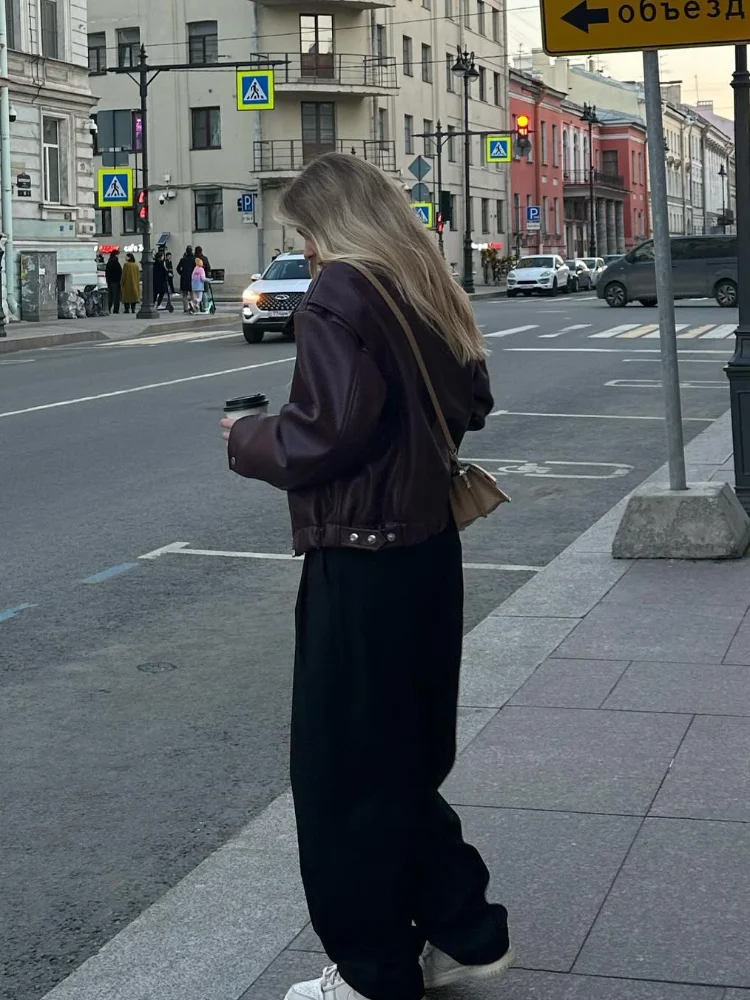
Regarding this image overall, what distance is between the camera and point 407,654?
300cm

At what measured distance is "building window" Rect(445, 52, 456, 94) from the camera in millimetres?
64438

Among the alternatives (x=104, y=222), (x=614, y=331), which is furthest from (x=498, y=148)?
(x=614, y=331)

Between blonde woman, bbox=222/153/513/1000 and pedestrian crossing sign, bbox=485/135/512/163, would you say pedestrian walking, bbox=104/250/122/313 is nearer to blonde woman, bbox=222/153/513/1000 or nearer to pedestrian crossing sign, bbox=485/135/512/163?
pedestrian crossing sign, bbox=485/135/512/163

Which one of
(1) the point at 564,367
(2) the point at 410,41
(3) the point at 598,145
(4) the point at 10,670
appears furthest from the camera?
(3) the point at 598,145

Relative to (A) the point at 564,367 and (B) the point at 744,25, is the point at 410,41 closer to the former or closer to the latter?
(A) the point at 564,367

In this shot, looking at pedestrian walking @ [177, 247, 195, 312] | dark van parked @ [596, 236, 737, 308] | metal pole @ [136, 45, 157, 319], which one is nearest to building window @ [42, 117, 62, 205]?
metal pole @ [136, 45, 157, 319]

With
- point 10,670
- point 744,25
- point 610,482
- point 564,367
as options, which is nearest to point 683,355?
point 564,367

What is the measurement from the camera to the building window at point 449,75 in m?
64.4

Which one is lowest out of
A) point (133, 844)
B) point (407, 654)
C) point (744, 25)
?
point (133, 844)

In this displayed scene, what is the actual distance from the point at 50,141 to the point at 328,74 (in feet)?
68.7

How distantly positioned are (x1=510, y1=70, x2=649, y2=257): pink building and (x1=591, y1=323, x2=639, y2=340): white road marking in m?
36.0

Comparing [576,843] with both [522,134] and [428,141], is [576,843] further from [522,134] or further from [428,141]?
[428,141]

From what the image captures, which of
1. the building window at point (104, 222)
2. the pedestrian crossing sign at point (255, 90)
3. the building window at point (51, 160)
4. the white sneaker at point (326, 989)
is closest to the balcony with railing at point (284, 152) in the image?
the building window at point (104, 222)

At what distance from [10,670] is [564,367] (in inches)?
602
